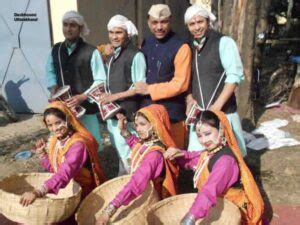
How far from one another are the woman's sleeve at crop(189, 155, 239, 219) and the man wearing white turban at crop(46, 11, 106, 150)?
5.44 ft

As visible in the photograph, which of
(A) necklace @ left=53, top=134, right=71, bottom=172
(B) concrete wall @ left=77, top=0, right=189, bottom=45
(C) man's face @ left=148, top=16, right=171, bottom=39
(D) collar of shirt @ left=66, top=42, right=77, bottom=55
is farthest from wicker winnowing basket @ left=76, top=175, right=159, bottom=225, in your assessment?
(B) concrete wall @ left=77, top=0, right=189, bottom=45

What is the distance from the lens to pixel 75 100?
432 cm

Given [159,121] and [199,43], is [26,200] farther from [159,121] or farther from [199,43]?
[199,43]

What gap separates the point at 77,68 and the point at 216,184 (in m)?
2.04

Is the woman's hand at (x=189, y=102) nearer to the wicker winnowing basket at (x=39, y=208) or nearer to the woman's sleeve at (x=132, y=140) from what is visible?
the woman's sleeve at (x=132, y=140)

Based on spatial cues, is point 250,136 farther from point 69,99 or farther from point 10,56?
point 10,56

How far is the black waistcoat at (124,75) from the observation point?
431cm

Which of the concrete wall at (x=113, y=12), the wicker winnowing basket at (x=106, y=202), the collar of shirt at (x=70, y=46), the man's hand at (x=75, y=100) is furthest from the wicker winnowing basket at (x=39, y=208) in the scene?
the concrete wall at (x=113, y=12)

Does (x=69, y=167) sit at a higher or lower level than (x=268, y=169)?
higher

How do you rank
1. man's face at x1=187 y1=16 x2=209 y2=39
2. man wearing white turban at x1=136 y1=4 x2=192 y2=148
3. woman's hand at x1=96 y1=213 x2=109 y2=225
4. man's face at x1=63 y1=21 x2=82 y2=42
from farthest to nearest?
man's face at x1=63 y1=21 x2=82 y2=42 < man wearing white turban at x1=136 y1=4 x2=192 y2=148 < man's face at x1=187 y1=16 x2=209 y2=39 < woman's hand at x1=96 y1=213 x2=109 y2=225

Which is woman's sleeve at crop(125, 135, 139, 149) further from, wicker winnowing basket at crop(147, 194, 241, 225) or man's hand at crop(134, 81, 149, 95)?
wicker winnowing basket at crop(147, 194, 241, 225)

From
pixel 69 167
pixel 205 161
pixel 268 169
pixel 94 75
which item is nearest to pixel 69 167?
pixel 69 167

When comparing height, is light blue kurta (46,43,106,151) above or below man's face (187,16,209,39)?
below

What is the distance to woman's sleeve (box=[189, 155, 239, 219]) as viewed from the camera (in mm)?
3164
